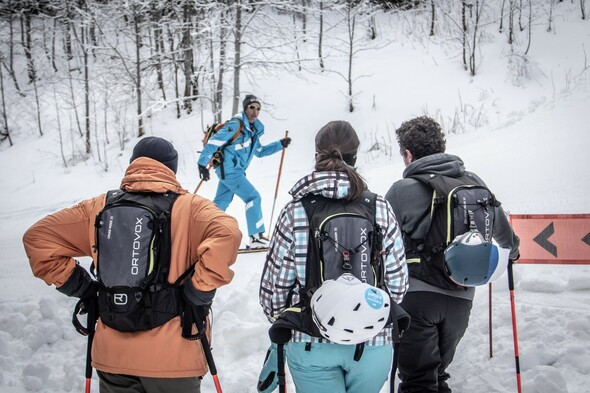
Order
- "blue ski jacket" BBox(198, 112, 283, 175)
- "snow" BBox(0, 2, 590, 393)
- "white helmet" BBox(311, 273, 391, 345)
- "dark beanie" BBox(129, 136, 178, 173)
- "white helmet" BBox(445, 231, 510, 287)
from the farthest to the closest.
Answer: "blue ski jacket" BBox(198, 112, 283, 175), "snow" BBox(0, 2, 590, 393), "white helmet" BBox(445, 231, 510, 287), "dark beanie" BBox(129, 136, 178, 173), "white helmet" BBox(311, 273, 391, 345)

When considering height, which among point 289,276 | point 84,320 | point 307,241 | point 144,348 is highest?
point 307,241

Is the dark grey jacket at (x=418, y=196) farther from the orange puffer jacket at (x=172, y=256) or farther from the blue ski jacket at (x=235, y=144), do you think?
the blue ski jacket at (x=235, y=144)

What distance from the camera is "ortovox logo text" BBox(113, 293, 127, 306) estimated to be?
6.91 ft

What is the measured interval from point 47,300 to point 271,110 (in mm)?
11382

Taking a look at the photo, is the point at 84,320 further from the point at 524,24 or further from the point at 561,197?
the point at 524,24

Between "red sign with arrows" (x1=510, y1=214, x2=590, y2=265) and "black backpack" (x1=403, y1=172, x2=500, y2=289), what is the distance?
5.47 feet

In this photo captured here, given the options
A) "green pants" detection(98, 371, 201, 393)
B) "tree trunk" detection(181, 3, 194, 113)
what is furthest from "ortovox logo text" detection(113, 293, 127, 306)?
"tree trunk" detection(181, 3, 194, 113)

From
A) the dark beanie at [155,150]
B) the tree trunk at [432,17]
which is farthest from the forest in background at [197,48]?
the dark beanie at [155,150]

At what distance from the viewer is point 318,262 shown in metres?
2.02

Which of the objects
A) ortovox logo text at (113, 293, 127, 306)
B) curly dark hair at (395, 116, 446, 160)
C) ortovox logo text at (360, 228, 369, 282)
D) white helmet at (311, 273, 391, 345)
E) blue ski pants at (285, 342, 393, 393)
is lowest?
blue ski pants at (285, 342, 393, 393)

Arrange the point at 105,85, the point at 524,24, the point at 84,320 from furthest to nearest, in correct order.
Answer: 1. the point at 105,85
2. the point at 524,24
3. the point at 84,320

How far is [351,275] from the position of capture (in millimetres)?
1932

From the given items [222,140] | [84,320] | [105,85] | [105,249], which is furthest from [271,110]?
[105,249]

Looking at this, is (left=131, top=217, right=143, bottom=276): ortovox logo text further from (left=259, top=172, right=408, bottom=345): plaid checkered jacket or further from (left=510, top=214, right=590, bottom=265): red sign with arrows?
(left=510, top=214, right=590, bottom=265): red sign with arrows
